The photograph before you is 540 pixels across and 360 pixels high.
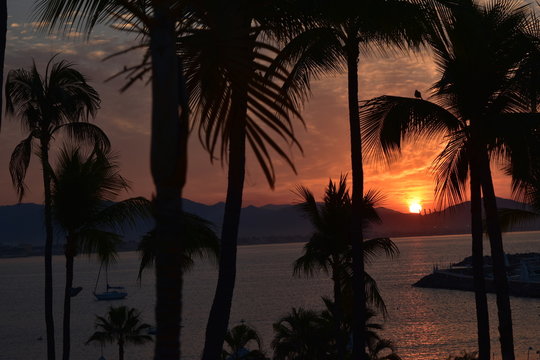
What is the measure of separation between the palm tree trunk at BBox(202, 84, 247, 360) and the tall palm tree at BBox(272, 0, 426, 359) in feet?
8.27

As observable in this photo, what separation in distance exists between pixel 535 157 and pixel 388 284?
573ft

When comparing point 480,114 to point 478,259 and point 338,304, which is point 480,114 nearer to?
point 478,259

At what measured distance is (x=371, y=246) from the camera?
25109 mm

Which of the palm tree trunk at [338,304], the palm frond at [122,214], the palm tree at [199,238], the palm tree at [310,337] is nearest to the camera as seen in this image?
the palm tree at [199,238]

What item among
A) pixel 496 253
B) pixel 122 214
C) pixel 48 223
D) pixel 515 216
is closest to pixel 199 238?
pixel 122 214

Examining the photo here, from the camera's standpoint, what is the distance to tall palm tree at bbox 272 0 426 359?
1023 centimetres

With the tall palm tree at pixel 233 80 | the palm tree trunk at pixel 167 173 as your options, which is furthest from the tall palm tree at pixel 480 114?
the palm tree trunk at pixel 167 173

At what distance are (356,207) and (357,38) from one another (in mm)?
4295

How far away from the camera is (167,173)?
211 inches

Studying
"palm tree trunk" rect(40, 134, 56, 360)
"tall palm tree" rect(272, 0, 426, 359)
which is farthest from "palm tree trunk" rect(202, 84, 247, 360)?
"palm tree trunk" rect(40, 134, 56, 360)

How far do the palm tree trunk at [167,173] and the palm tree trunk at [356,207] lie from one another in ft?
35.4

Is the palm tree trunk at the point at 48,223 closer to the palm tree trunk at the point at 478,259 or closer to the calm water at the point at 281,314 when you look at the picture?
the palm tree trunk at the point at 478,259

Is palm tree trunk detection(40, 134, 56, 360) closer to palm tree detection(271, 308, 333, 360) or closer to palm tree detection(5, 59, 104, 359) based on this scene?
palm tree detection(5, 59, 104, 359)

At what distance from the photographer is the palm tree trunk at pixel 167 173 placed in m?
5.32
